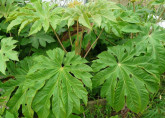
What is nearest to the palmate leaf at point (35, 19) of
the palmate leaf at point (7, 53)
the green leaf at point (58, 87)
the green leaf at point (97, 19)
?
the palmate leaf at point (7, 53)

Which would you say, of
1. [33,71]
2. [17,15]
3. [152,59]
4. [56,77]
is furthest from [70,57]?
[152,59]

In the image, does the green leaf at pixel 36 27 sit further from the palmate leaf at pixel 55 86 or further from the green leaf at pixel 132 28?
the green leaf at pixel 132 28

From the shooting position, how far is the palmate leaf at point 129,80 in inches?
54.9

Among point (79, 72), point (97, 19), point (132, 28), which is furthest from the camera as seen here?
point (132, 28)

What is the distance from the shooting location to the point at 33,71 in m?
1.40

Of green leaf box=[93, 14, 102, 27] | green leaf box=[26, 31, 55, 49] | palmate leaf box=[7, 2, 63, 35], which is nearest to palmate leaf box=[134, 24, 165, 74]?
green leaf box=[93, 14, 102, 27]

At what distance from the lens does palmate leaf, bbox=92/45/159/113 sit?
4.58ft

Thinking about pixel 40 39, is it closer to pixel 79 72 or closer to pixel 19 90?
pixel 19 90

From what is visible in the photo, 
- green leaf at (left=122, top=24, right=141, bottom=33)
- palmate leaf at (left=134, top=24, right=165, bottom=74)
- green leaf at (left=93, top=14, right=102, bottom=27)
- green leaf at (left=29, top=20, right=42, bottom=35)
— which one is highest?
green leaf at (left=93, top=14, right=102, bottom=27)

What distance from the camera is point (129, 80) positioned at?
143 centimetres

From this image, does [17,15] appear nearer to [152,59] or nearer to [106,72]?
[106,72]

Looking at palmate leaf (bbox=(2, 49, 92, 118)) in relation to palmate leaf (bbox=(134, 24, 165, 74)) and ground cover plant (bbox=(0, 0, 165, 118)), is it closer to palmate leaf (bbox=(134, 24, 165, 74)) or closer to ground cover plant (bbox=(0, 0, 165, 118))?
ground cover plant (bbox=(0, 0, 165, 118))

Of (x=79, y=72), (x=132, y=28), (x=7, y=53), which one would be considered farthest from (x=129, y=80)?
(x=7, y=53)

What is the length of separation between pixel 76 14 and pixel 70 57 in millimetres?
360
